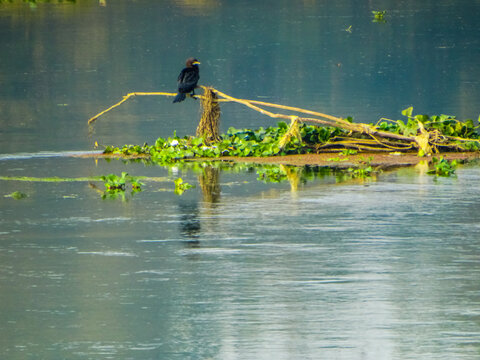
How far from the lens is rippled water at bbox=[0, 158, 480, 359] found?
809 cm

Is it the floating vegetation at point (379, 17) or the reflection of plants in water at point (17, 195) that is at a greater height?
the floating vegetation at point (379, 17)

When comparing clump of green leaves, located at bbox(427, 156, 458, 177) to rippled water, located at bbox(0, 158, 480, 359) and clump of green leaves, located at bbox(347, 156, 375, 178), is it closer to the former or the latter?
clump of green leaves, located at bbox(347, 156, 375, 178)

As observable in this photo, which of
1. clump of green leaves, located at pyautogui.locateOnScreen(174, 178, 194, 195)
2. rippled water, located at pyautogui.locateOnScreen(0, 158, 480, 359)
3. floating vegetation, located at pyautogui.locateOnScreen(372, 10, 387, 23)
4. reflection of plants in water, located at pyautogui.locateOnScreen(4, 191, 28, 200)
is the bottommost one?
rippled water, located at pyautogui.locateOnScreen(0, 158, 480, 359)

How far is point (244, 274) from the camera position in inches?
401

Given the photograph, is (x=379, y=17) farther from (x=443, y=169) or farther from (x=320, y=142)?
(x=443, y=169)

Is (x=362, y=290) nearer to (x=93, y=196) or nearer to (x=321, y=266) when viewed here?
(x=321, y=266)

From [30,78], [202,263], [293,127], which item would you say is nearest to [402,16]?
[30,78]

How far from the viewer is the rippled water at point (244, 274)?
26.6ft

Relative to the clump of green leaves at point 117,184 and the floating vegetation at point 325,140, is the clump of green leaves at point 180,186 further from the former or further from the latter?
the floating vegetation at point 325,140

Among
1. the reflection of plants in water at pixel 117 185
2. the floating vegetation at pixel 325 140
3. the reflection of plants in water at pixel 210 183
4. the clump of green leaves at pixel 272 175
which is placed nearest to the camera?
the reflection of plants in water at pixel 210 183

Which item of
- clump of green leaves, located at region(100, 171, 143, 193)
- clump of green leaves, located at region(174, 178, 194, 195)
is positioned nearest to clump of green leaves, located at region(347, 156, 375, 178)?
clump of green leaves, located at region(174, 178, 194, 195)

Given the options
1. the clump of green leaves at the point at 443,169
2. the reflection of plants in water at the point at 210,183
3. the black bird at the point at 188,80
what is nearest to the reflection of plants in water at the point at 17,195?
the reflection of plants in water at the point at 210,183

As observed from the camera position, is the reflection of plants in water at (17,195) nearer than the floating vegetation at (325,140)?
Yes

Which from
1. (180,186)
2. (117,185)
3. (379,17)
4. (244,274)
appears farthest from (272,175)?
(379,17)
